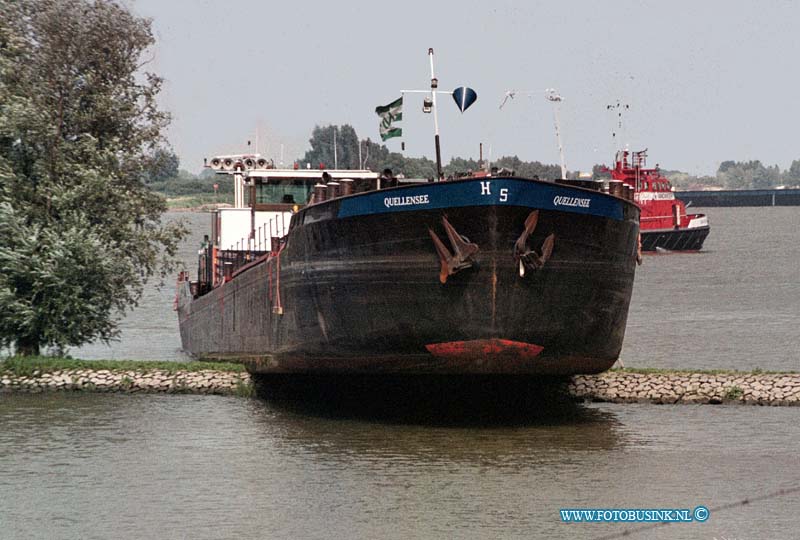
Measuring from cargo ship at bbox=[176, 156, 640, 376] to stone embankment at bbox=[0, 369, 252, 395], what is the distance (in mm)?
3047

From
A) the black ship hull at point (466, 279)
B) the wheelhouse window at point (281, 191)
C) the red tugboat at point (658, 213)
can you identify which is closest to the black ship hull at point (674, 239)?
the red tugboat at point (658, 213)

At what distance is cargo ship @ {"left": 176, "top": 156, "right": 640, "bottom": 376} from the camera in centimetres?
1977

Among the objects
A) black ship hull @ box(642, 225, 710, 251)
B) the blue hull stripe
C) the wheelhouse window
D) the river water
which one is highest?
the wheelhouse window

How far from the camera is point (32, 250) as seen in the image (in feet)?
89.5

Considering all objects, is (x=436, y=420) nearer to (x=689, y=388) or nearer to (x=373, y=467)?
(x=373, y=467)

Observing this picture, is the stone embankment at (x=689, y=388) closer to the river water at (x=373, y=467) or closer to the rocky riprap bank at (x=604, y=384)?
the rocky riprap bank at (x=604, y=384)

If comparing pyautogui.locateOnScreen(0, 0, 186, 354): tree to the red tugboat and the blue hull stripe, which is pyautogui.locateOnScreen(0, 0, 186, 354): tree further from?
the red tugboat

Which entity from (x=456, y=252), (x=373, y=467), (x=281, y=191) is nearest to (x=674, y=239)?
(x=281, y=191)

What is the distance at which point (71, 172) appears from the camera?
94.5 feet

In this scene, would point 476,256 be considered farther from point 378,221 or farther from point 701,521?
point 701,521

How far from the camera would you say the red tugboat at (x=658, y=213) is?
97.2 metres

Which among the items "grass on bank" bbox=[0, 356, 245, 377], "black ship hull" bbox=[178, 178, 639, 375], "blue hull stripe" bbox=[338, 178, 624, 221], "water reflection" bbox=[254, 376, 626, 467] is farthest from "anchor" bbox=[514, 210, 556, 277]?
"grass on bank" bbox=[0, 356, 245, 377]

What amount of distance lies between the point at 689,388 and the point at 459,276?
6.90 meters

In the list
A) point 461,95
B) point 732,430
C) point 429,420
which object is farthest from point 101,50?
point 732,430
